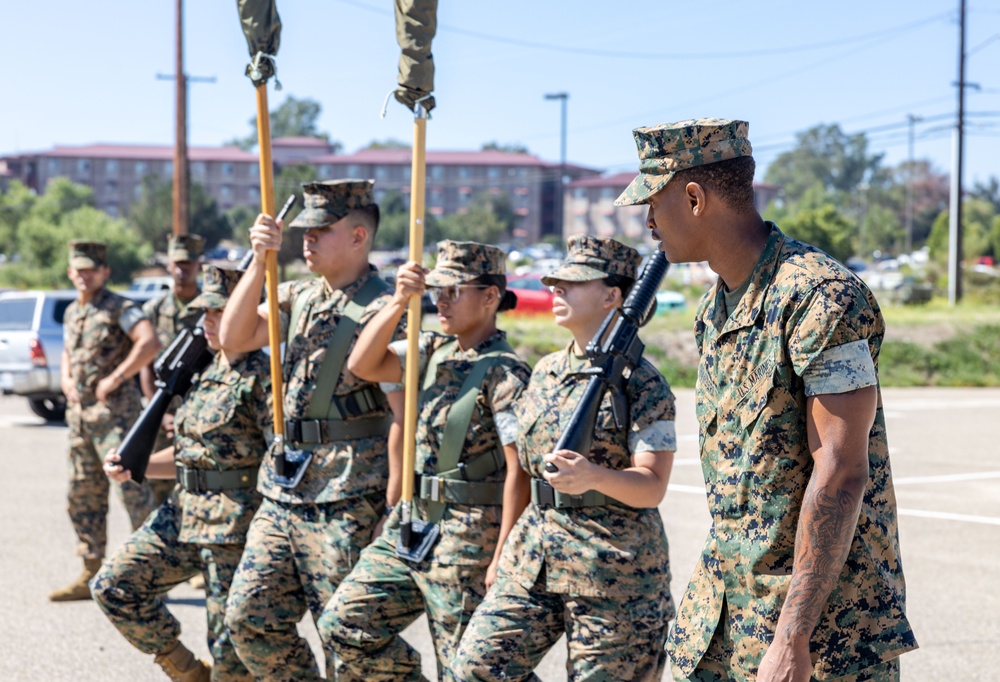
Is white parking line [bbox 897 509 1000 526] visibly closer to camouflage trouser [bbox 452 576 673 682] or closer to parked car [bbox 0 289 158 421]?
Result: camouflage trouser [bbox 452 576 673 682]

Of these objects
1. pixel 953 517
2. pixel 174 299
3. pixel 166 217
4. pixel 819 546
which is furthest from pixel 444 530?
pixel 166 217

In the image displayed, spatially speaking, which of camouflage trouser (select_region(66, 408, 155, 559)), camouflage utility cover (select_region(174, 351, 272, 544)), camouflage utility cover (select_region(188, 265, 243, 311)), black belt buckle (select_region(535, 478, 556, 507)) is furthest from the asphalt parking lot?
black belt buckle (select_region(535, 478, 556, 507))

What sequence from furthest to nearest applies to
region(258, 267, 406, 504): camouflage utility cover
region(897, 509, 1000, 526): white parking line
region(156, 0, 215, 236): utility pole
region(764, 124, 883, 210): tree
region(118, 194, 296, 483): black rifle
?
region(764, 124, 883, 210): tree → region(156, 0, 215, 236): utility pole → region(897, 509, 1000, 526): white parking line → region(118, 194, 296, 483): black rifle → region(258, 267, 406, 504): camouflage utility cover

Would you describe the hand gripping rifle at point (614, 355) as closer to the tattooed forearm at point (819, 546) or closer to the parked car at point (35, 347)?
the tattooed forearm at point (819, 546)

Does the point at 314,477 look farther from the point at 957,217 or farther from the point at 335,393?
the point at 957,217

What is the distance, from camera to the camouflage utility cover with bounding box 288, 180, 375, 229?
521 centimetres

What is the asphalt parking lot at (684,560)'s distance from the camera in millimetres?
6348

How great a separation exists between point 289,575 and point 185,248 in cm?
496

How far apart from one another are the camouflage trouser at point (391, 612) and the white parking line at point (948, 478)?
8447mm

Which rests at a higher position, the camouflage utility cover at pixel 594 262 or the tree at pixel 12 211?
the tree at pixel 12 211

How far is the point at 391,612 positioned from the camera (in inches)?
181

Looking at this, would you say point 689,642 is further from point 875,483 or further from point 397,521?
point 397,521

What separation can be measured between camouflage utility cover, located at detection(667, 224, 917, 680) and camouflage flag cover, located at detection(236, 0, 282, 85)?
3.06 meters

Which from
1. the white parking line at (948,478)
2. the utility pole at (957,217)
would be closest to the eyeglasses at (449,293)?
the white parking line at (948,478)
